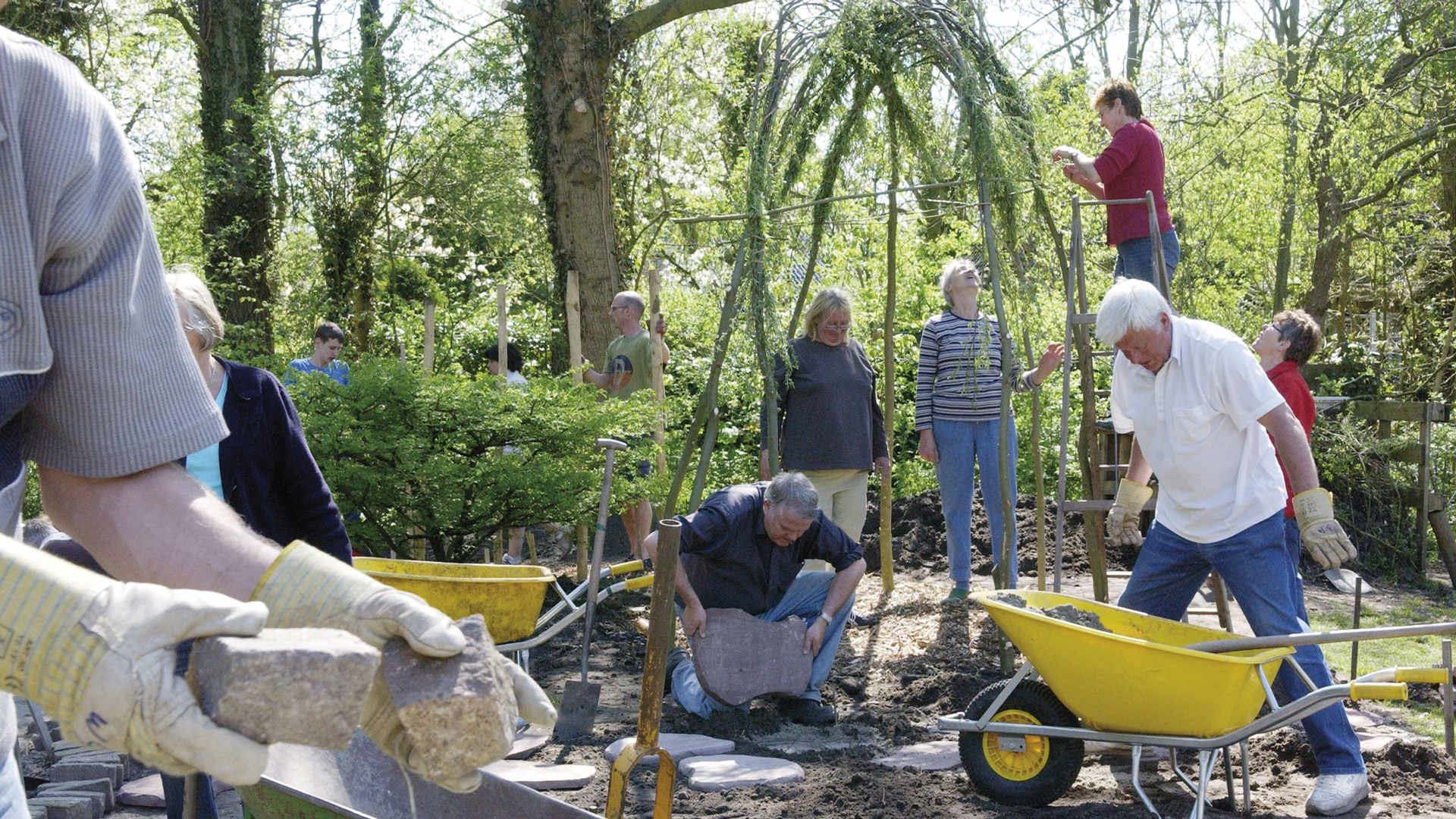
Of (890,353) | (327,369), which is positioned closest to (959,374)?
(890,353)

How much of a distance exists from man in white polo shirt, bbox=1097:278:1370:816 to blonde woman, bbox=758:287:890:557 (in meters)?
2.28

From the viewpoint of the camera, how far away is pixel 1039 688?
3787 millimetres

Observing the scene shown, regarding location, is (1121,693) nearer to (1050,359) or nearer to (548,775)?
(548,775)

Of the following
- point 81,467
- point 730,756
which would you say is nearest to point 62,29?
point 730,756

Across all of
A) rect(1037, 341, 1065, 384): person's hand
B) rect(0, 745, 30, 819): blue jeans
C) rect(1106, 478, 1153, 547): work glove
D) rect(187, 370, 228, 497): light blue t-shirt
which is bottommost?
rect(1106, 478, 1153, 547): work glove

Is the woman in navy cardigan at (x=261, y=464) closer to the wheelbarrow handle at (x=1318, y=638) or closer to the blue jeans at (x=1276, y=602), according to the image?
the wheelbarrow handle at (x=1318, y=638)

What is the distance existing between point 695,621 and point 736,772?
79 cm

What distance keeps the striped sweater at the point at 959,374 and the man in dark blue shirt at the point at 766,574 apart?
56.9 inches

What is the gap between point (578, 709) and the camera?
456 cm

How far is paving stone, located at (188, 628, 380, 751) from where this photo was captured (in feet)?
2.74

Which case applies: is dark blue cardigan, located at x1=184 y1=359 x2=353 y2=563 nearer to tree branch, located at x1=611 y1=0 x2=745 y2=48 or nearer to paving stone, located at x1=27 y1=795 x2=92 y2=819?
paving stone, located at x1=27 y1=795 x2=92 y2=819

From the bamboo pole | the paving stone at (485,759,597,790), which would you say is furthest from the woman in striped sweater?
the paving stone at (485,759,597,790)

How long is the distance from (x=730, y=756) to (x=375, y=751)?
1.88 meters

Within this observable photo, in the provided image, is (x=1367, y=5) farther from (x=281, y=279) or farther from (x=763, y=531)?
(x=281, y=279)
